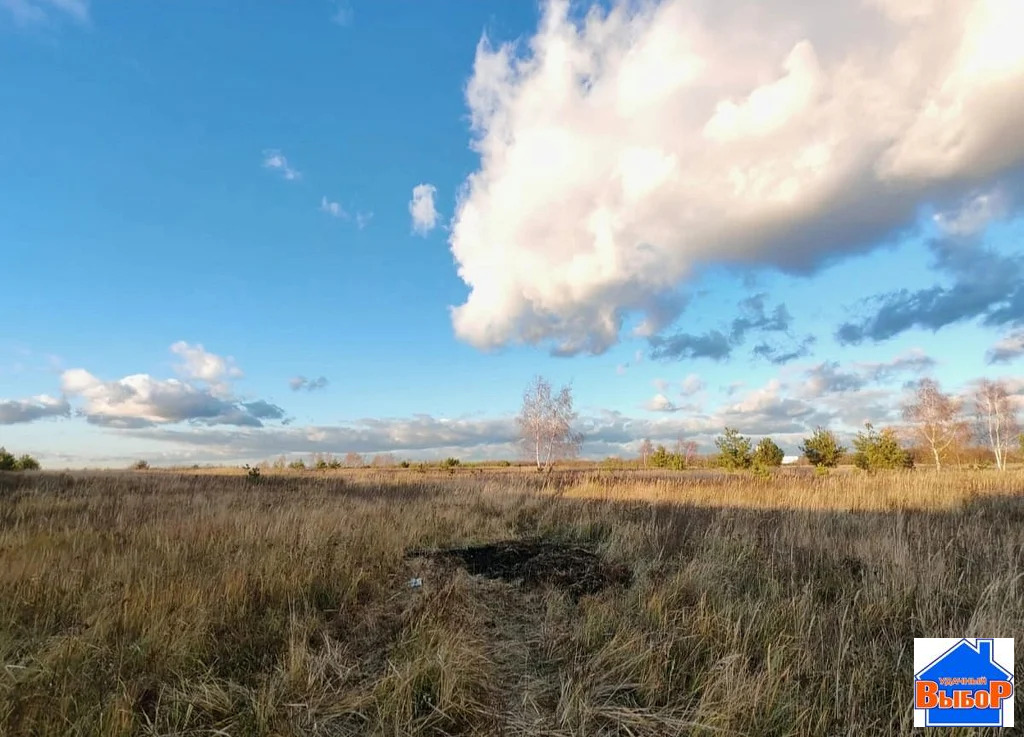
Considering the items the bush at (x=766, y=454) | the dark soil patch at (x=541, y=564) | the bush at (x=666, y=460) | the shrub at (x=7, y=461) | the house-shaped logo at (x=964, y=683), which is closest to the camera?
the house-shaped logo at (x=964, y=683)

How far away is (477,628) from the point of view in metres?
4.67

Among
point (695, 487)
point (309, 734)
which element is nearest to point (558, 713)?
point (309, 734)

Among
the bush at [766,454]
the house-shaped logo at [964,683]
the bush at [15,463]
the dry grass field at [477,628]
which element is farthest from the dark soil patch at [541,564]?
the bush at [15,463]

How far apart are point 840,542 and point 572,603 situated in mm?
4979

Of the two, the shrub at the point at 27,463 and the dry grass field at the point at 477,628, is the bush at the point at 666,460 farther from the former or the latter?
the shrub at the point at 27,463

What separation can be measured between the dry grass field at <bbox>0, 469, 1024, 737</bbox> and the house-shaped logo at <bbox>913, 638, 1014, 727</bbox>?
0.57 ft

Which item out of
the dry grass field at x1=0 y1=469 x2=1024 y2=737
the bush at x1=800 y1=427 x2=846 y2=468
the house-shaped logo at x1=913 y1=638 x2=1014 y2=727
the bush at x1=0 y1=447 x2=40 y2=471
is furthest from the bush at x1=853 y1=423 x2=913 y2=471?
the bush at x1=0 y1=447 x2=40 y2=471

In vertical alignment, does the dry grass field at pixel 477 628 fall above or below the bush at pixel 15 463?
below

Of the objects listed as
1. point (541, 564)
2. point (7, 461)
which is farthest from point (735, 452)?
point (7, 461)

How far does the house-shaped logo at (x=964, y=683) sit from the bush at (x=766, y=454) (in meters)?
21.8

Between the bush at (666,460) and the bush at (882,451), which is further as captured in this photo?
the bush at (666,460)

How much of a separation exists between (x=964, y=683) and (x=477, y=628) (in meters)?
3.46

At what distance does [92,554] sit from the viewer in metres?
6.68

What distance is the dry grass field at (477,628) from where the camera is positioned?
3174mm
